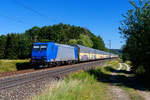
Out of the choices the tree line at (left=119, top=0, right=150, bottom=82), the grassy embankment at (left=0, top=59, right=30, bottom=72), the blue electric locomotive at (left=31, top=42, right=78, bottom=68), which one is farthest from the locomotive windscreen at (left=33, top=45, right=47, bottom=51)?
the tree line at (left=119, top=0, right=150, bottom=82)

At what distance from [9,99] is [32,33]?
103 meters

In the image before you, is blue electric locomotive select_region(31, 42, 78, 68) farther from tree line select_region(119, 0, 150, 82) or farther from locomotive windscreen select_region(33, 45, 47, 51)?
tree line select_region(119, 0, 150, 82)

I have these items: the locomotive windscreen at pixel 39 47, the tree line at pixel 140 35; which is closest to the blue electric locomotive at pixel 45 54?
the locomotive windscreen at pixel 39 47

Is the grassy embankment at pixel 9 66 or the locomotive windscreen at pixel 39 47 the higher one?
the locomotive windscreen at pixel 39 47

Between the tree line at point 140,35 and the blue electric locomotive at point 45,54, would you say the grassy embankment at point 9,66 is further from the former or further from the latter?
the tree line at point 140,35

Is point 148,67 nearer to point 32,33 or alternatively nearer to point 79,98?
point 79,98

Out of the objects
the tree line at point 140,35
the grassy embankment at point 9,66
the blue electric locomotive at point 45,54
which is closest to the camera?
the tree line at point 140,35

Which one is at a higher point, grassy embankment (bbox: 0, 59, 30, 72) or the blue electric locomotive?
the blue electric locomotive

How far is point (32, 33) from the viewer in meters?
108

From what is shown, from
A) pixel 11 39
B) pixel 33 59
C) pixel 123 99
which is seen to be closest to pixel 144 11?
pixel 123 99

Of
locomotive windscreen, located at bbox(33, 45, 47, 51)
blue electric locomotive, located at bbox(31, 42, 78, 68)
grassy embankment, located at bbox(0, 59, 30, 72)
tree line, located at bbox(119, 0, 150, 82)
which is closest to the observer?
tree line, located at bbox(119, 0, 150, 82)

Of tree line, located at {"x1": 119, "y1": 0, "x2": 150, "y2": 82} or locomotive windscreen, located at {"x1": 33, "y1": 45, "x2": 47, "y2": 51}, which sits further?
locomotive windscreen, located at {"x1": 33, "y1": 45, "x2": 47, "y2": 51}

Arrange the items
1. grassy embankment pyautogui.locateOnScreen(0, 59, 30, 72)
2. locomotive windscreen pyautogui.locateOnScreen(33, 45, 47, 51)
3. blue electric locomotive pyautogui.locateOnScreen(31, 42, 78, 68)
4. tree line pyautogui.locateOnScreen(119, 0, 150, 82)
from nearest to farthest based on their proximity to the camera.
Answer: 1. tree line pyautogui.locateOnScreen(119, 0, 150, 82)
2. grassy embankment pyautogui.locateOnScreen(0, 59, 30, 72)
3. blue electric locomotive pyautogui.locateOnScreen(31, 42, 78, 68)
4. locomotive windscreen pyautogui.locateOnScreen(33, 45, 47, 51)

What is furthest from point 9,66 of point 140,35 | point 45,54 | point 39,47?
point 140,35
